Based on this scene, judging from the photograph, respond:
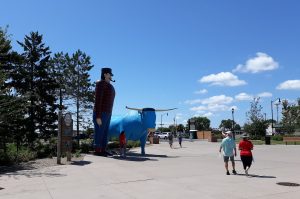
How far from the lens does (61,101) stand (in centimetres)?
4844

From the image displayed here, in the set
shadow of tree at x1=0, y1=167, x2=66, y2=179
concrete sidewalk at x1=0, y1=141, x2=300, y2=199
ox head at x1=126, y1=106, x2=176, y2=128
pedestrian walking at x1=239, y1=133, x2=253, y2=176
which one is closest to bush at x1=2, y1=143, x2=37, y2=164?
shadow of tree at x1=0, y1=167, x2=66, y2=179

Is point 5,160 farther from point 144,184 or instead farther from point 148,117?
point 144,184

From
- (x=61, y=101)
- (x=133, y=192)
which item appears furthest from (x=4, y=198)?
(x=61, y=101)

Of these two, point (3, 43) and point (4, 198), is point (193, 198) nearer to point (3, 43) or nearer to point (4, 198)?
point (4, 198)

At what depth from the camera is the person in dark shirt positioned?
968 inches

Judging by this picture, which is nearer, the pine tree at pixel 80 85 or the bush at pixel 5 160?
the bush at pixel 5 160

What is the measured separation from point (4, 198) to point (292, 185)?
8.06 m

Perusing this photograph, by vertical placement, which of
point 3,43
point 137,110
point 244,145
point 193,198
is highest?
point 3,43

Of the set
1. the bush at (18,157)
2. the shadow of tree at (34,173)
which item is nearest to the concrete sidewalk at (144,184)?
the shadow of tree at (34,173)

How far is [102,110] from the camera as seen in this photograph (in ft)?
80.7

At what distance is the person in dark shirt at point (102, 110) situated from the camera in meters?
24.6

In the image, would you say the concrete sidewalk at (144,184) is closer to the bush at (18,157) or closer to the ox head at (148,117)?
the bush at (18,157)

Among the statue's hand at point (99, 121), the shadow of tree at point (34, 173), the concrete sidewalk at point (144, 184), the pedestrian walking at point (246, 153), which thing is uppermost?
the statue's hand at point (99, 121)

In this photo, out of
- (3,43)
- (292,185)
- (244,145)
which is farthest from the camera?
(3,43)
